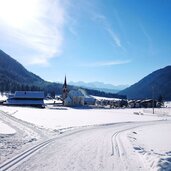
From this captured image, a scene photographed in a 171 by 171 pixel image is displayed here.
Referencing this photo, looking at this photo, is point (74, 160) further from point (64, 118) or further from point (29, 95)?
point (29, 95)

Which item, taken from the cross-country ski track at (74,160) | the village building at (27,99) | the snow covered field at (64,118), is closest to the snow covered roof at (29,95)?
the village building at (27,99)

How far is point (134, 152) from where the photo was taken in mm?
19000

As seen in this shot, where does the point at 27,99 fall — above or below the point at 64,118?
above

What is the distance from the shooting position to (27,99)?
105062mm

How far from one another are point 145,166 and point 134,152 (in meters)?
4.09

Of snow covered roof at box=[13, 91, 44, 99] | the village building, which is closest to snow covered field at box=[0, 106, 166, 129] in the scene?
the village building

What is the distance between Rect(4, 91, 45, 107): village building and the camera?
102875 millimetres

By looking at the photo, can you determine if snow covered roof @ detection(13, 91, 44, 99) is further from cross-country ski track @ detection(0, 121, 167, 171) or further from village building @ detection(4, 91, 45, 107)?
cross-country ski track @ detection(0, 121, 167, 171)

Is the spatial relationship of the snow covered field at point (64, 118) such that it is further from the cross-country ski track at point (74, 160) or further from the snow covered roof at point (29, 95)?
the snow covered roof at point (29, 95)

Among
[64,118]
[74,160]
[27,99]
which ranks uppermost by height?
[27,99]

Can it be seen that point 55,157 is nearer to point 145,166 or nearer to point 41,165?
point 41,165

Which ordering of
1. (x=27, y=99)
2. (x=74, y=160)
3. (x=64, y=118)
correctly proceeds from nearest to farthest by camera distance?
(x=74, y=160) < (x=64, y=118) < (x=27, y=99)

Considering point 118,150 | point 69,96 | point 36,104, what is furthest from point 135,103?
point 118,150

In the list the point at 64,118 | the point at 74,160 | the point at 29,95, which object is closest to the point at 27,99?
the point at 29,95
